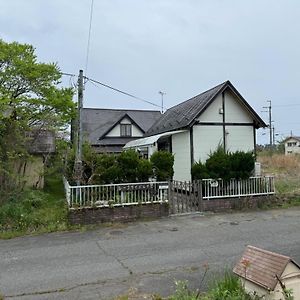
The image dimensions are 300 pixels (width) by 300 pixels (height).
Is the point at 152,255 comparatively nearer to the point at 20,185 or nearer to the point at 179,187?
the point at 179,187

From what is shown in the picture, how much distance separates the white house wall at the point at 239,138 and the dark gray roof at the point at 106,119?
1409 cm

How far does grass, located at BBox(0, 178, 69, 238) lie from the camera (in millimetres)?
9641

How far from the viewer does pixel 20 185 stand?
12.2 meters

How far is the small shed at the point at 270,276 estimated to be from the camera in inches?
143

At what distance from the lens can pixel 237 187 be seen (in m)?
12.8

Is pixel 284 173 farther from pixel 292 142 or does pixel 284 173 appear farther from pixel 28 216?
pixel 292 142

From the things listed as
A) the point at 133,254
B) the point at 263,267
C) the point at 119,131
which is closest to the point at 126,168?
the point at 133,254

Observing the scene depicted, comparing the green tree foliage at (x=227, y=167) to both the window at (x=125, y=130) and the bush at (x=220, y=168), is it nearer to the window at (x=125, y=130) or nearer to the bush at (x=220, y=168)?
the bush at (x=220, y=168)

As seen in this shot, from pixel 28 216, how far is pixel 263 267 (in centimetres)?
805

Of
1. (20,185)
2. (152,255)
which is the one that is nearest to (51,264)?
(152,255)

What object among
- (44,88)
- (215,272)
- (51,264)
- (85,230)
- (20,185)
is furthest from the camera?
(44,88)

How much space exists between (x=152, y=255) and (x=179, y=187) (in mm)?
5295

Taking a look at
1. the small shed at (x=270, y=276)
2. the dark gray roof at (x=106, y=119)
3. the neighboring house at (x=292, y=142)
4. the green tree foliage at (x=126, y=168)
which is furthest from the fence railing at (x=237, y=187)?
the neighboring house at (x=292, y=142)

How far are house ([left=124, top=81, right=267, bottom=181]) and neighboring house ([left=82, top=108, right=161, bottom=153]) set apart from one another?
1124 centimetres
